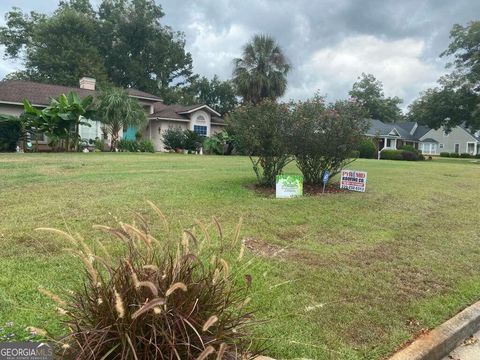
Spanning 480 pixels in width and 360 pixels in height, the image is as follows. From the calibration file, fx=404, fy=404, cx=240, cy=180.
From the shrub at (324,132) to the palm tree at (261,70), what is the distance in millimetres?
23732

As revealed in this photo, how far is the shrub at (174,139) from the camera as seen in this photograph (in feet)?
84.8

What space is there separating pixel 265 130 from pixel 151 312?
666 cm

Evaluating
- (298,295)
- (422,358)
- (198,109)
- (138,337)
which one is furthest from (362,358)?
(198,109)

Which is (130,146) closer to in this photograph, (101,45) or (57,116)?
(57,116)

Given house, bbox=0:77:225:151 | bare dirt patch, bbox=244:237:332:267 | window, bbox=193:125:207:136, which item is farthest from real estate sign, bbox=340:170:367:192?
window, bbox=193:125:207:136

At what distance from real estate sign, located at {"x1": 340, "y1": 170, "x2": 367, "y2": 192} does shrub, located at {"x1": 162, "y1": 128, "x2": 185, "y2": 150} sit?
58.5 feet

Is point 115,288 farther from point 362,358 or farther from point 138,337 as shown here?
point 362,358

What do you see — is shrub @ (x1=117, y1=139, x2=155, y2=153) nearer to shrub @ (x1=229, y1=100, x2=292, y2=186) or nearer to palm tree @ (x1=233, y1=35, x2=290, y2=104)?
palm tree @ (x1=233, y1=35, x2=290, y2=104)

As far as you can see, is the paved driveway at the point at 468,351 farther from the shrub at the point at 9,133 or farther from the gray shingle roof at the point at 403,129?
the gray shingle roof at the point at 403,129

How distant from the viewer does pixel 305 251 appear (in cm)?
497

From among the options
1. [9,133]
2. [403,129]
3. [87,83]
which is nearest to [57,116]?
[9,133]

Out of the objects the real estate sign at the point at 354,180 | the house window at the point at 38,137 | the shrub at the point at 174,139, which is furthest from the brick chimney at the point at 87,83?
the real estate sign at the point at 354,180

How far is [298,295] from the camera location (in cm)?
372

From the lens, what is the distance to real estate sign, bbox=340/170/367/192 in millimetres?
8914
